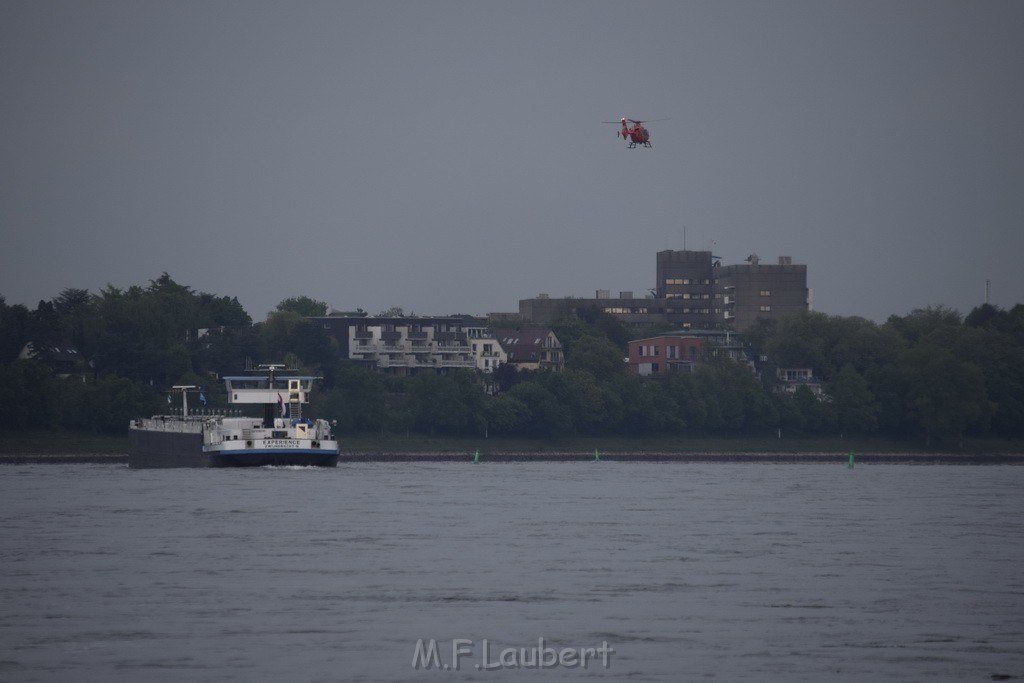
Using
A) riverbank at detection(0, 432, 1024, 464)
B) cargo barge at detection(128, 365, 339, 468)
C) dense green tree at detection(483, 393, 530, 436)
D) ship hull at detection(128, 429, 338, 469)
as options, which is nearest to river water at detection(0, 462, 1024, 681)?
ship hull at detection(128, 429, 338, 469)

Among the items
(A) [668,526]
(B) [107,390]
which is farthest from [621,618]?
(B) [107,390]

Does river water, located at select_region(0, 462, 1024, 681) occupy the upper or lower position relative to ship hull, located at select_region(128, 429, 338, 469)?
lower

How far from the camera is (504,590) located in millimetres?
43438

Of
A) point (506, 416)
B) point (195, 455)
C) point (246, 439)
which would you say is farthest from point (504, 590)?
point (506, 416)

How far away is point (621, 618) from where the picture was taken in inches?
1501

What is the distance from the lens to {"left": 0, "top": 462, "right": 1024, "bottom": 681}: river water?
32.4 m

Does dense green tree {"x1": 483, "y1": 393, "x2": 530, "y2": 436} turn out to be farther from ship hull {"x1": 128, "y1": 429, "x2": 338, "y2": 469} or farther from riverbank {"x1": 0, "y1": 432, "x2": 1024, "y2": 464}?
ship hull {"x1": 128, "y1": 429, "x2": 338, "y2": 469}

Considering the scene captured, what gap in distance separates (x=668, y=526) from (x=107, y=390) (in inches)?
4814

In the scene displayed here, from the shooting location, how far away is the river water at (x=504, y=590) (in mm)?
32375

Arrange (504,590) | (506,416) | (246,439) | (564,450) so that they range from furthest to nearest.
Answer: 1. (506,416)
2. (564,450)
3. (246,439)
4. (504,590)

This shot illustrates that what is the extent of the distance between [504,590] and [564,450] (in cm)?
14758

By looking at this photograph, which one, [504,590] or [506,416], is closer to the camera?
[504,590]

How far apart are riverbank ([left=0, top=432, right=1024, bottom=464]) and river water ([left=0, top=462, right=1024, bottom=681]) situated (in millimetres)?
83816

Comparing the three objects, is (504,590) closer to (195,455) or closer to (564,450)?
(195,455)
